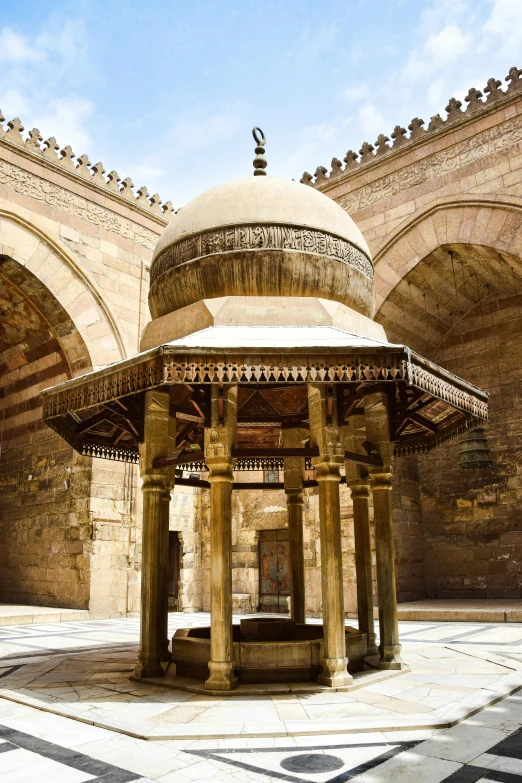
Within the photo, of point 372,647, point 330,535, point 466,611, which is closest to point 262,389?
point 330,535

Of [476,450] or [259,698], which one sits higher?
[476,450]

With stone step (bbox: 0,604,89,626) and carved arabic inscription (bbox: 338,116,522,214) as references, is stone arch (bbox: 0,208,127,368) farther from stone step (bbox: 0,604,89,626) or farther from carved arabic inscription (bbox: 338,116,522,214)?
carved arabic inscription (bbox: 338,116,522,214)

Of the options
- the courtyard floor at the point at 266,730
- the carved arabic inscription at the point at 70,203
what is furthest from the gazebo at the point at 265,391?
the carved arabic inscription at the point at 70,203

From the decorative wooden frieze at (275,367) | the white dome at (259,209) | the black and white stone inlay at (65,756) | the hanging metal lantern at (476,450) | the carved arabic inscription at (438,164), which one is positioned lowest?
the black and white stone inlay at (65,756)

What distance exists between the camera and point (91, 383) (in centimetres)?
461

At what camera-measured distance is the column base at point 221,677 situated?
402 centimetres

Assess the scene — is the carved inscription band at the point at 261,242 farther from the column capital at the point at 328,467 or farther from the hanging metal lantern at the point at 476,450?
the hanging metal lantern at the point at 476,450

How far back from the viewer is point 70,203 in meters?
11.4

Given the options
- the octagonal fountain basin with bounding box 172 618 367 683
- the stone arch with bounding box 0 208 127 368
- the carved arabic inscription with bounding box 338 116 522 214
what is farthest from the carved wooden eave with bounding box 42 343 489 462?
the carved arabic inscription with bounding box 338 116 522 214

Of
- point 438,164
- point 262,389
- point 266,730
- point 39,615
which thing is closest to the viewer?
point 266,730

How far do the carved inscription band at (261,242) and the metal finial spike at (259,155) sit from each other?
95 centimetres

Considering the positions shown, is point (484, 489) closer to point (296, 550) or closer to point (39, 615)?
point (296, 550)

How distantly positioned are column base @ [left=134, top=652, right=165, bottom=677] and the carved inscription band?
10.1ft

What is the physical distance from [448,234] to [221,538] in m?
7.97
